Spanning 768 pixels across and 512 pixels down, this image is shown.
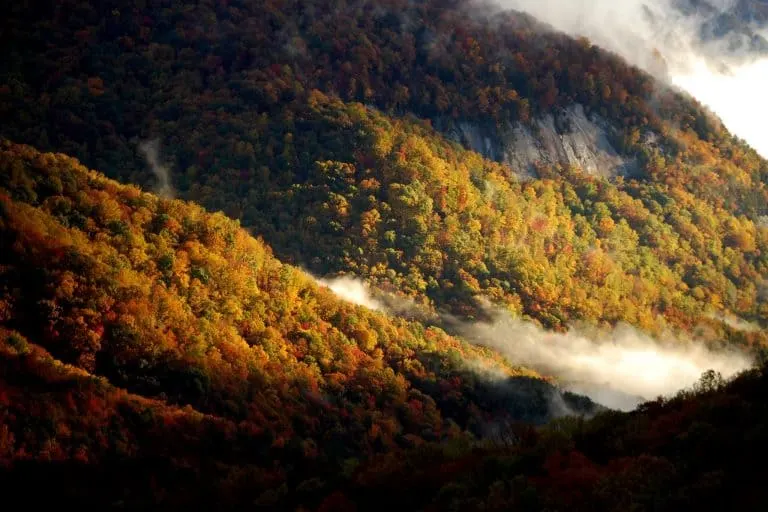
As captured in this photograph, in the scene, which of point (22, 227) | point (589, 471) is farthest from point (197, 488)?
point (22, 227)

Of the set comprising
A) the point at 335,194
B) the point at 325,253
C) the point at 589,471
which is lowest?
the point at 589,471

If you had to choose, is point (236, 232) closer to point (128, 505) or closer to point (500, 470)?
point (128, 505)

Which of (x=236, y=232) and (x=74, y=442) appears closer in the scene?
(x=74, y=442)

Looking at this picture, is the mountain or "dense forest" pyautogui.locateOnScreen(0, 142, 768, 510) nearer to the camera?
"dense forest" pyautogui.locateOnScreen(0, 142, 768, 510)

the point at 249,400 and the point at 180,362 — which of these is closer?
the point at 180,362

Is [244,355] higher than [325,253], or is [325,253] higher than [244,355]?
[325,253]

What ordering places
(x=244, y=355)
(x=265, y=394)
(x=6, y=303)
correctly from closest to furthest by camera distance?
(x=6, y=303), (x=265, y=394), (x=244, y=355)

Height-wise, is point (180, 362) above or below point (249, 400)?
above

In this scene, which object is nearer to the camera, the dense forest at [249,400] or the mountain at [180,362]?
the dense forest at [249,400]
